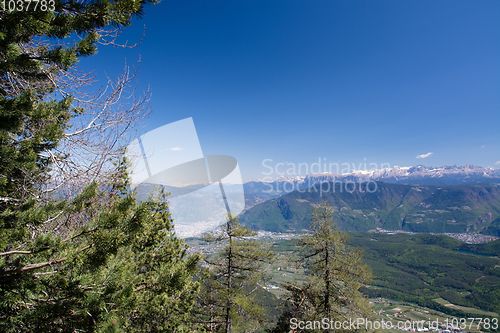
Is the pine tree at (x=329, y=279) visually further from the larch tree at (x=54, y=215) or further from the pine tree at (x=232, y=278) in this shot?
the larch tree at (x=54, y=215)

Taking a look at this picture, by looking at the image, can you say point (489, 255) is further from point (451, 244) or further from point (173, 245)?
point (173, 245)

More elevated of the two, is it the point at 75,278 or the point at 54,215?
the point at 54,215

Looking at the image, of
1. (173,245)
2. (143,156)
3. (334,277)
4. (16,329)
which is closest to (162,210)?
(173,245)

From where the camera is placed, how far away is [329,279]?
8.81 m

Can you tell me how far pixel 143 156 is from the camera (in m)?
4.95

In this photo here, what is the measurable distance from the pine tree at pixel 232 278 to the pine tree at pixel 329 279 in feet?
6.09

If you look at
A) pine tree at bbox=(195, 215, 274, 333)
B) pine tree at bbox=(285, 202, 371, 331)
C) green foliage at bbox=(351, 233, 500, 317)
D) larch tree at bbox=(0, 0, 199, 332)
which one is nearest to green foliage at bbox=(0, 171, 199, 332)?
larch tree at bbox=(0, 0, 199, 332)

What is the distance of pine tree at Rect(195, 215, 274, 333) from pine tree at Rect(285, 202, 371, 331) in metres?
1.86

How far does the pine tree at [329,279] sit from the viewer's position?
27.6 ft

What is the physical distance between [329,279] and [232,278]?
4841 millimetres

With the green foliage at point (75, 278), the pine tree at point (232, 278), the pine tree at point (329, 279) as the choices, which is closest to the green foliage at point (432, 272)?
the pine tree at point (329, 279)

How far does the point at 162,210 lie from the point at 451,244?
229 m

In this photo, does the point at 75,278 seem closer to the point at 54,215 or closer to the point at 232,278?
the point at 54,215

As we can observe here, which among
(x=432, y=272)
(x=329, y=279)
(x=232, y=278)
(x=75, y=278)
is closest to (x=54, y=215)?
(x=75, y=278)
